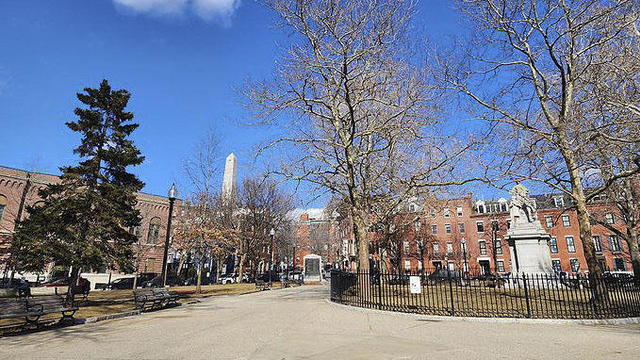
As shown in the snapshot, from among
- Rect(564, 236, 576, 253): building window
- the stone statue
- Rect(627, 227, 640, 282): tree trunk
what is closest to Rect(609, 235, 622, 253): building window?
Rect(564, 236, 576, 253): building window

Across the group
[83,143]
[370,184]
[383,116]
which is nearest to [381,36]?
[383,116]

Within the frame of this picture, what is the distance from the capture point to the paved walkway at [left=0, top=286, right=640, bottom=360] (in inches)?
247

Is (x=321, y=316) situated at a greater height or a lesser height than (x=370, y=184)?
lesser

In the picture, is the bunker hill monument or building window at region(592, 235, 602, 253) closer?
the bunker hill monument

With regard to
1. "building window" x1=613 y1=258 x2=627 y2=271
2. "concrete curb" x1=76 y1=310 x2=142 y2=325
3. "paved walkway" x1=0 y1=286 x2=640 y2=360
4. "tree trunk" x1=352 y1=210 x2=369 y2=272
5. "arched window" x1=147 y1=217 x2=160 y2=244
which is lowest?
"concrete curb" x1=76 y1=310 x2=142 y2=325

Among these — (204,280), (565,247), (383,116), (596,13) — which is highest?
(596,13)

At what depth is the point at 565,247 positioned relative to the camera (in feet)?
173

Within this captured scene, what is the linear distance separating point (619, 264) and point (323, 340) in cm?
5987

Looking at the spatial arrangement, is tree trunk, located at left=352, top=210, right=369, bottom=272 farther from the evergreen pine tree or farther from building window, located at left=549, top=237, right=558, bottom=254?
building window, located at left=549, top=237, right=558, bottom=254

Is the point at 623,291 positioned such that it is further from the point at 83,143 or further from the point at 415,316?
the point at 83,143

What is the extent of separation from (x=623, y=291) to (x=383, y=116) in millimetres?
11076

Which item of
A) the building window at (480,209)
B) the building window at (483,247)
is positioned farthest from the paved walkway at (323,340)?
the building window at (480,209)

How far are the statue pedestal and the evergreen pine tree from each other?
2040 centimetres

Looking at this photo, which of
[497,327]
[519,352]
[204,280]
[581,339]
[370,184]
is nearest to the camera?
[519,352]
